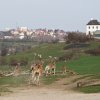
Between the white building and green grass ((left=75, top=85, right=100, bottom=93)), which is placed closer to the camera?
green grass ((left=75, top=85, right=100, bottom=93))

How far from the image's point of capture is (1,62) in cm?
8256

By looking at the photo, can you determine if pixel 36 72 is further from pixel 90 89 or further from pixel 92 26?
pixel 92 26

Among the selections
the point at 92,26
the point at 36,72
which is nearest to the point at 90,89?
the point at 36,72

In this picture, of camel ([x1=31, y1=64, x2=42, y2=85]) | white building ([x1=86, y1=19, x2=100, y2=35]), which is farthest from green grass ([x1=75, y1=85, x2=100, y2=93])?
white building ([x1=86, y1=19, x2=100, y2=35])

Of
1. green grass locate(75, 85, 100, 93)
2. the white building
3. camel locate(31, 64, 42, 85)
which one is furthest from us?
the white building

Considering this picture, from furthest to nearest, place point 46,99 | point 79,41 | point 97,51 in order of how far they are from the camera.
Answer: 1. point 79,41
2. point 97,51
3. point 46,99

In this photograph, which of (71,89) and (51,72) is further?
(51,72)

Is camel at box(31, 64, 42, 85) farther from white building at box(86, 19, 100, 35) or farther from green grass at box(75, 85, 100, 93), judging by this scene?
white building at box(86, 19, 100, 35)

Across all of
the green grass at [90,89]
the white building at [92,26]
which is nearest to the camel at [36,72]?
the green grass at [90,89]

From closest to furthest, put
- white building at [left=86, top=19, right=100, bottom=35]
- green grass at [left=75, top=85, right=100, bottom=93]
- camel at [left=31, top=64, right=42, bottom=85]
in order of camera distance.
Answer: green grass at [left=75, top=85, right=100, bottom=93]
camel at [left=31, top=64, right=42, bottom=85]
white building at [left=86, top=19, right=100, bottom=35]

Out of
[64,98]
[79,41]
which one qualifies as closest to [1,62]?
[79,41]

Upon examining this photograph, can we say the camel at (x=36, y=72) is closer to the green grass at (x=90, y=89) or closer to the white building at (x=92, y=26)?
the green grass at (x=90, y=89)

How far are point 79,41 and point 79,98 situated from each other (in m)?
86.7

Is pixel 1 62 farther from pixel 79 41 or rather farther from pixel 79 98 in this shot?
pixel 79 98
